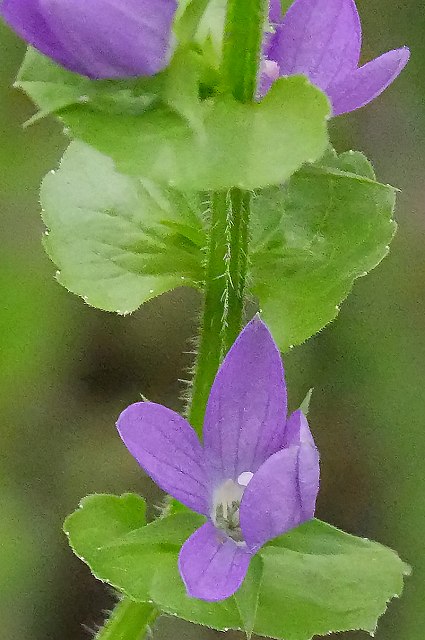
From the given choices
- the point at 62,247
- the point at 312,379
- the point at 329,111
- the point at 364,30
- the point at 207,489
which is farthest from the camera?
the point at 364,30

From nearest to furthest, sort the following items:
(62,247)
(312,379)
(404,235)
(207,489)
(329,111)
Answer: (329,111) < (207,489) < (62,247) < (312,379) < (404,235)

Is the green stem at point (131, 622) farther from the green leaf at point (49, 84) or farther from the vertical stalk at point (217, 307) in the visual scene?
the green leaf at point (49, 84)

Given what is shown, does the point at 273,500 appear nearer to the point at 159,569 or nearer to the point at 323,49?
the point at 159,569

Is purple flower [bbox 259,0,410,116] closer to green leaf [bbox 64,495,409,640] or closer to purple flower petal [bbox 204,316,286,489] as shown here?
purple flower petal [bbox 204,316,286,489]

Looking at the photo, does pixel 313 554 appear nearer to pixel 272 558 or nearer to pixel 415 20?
pixel 272 558

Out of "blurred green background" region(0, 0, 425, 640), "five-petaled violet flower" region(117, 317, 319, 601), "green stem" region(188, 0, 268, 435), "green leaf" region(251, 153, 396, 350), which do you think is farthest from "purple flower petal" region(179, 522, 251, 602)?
"blurred green background" region(0, 0, 425, 640)

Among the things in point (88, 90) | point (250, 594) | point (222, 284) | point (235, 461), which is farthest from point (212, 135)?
point (250, 594)

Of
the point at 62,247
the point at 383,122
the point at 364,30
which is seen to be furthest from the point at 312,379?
the point at 62,247
